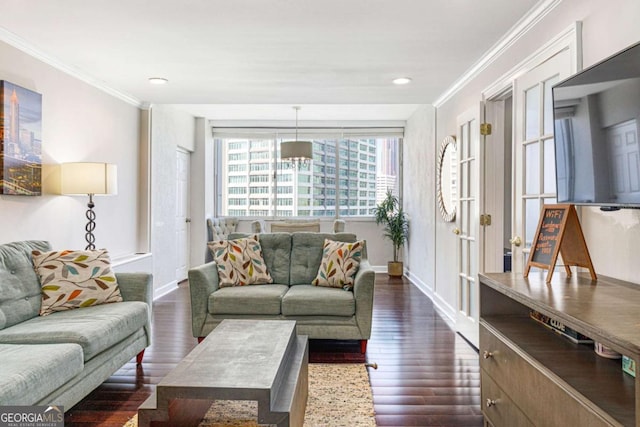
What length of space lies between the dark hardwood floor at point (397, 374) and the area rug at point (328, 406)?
0.24 feet

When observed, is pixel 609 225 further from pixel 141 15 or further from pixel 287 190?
pixel 287 190

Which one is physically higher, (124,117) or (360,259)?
(124,117)

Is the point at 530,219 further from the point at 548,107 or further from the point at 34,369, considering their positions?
the point at 34,369

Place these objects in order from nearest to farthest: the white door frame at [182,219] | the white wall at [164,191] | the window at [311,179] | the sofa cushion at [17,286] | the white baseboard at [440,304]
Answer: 1. the sofa cushion at [17,286]
2. the white baseboard at [440,304]
3. the white wall at [164,191]
4. the white door frame at [182,219]
5. the window at [311,179]

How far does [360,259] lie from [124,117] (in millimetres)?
3079

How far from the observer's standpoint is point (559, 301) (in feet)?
5.04

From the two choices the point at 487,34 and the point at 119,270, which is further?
the point at 119,270

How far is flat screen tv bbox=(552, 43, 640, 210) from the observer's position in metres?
1.54

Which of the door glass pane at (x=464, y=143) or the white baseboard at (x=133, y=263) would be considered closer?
the door glass pane at (x=464, y=143)

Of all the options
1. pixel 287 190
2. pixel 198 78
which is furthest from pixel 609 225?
pixel 287 190

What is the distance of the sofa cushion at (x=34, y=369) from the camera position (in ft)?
5.87

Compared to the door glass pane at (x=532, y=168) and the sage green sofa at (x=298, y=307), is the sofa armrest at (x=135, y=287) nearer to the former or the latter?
the sage green sofa at (x=298, y=307)

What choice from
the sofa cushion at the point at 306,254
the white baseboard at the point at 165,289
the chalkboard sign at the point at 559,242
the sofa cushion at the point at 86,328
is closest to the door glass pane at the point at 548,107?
the chalkboard sign at the point at 559,242

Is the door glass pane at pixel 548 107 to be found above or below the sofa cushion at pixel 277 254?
above
